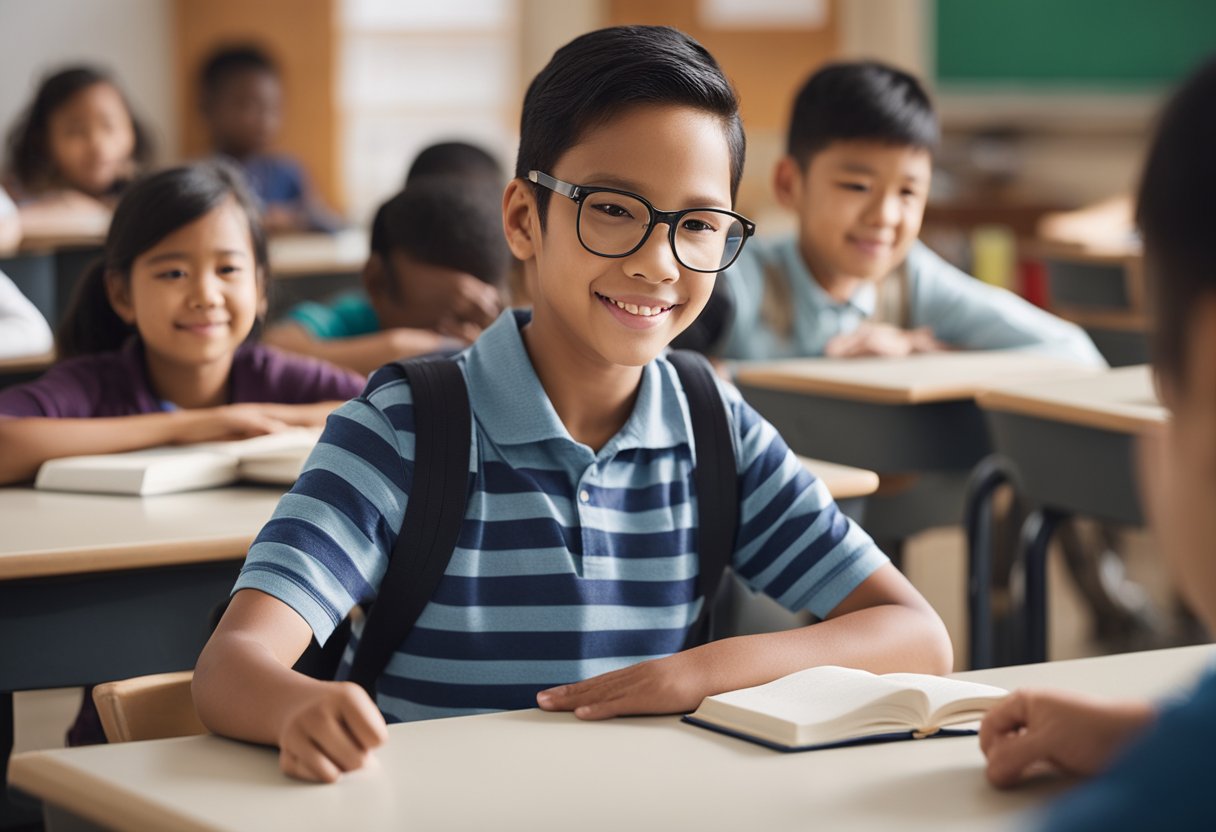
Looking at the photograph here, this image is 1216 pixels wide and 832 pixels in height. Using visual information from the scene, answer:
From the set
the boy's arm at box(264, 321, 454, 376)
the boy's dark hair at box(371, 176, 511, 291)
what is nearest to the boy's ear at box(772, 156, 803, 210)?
the boy's dark hair at box(371, 176, 511, 291)

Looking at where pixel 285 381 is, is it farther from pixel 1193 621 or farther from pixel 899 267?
pixel 1193 621

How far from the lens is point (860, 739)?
955 mm

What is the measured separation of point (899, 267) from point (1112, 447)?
928mm

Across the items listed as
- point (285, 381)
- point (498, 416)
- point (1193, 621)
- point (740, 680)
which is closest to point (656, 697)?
point (740, 680)

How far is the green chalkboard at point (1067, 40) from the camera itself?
666 cm

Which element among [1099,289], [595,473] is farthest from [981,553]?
[1099,289]

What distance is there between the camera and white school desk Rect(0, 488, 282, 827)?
144cm

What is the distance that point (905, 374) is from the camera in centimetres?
249

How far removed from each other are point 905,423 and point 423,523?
4.32ft

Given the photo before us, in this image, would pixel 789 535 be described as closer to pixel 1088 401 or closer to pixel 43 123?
pixel 1088 401

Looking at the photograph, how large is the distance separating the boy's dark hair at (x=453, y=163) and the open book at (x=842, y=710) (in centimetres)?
191

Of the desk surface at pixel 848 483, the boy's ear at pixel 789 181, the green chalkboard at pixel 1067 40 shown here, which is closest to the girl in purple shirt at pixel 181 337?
the desk surface at pixel 848 483

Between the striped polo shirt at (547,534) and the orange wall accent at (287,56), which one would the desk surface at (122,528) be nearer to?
the striped polo shirt at (547,534)

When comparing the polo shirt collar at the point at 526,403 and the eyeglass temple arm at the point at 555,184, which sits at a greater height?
the eyeglass temple arm at the point at 555,184
